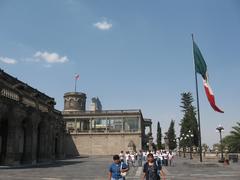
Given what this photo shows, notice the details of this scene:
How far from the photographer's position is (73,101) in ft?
298

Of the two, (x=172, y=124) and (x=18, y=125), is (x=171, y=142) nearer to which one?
(x=172, y=124)

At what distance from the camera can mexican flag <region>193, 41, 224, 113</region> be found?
2786cm

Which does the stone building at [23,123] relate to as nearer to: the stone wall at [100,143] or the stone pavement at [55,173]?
the stone pavement at [55,173]

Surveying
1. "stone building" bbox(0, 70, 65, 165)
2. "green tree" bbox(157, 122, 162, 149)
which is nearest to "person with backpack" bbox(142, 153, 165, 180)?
"stone building" bbox(0, 70, 65, 165)

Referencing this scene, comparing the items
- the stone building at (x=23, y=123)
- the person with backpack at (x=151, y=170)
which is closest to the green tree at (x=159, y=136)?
the stone building at (x=23, y=123)

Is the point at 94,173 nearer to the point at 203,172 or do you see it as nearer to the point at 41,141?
the point at 203,172

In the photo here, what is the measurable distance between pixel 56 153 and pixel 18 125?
21314 millimetres

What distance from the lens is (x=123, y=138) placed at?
266 feet

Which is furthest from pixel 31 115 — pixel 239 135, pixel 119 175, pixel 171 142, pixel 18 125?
pixel 171 142

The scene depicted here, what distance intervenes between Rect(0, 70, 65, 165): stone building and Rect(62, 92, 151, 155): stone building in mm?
33330

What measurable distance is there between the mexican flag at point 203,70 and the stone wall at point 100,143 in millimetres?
49118

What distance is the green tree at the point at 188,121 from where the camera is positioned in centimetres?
8268

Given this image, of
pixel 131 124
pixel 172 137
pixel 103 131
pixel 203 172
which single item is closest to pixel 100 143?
pixel 103 131

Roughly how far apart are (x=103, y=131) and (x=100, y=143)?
3.08m
